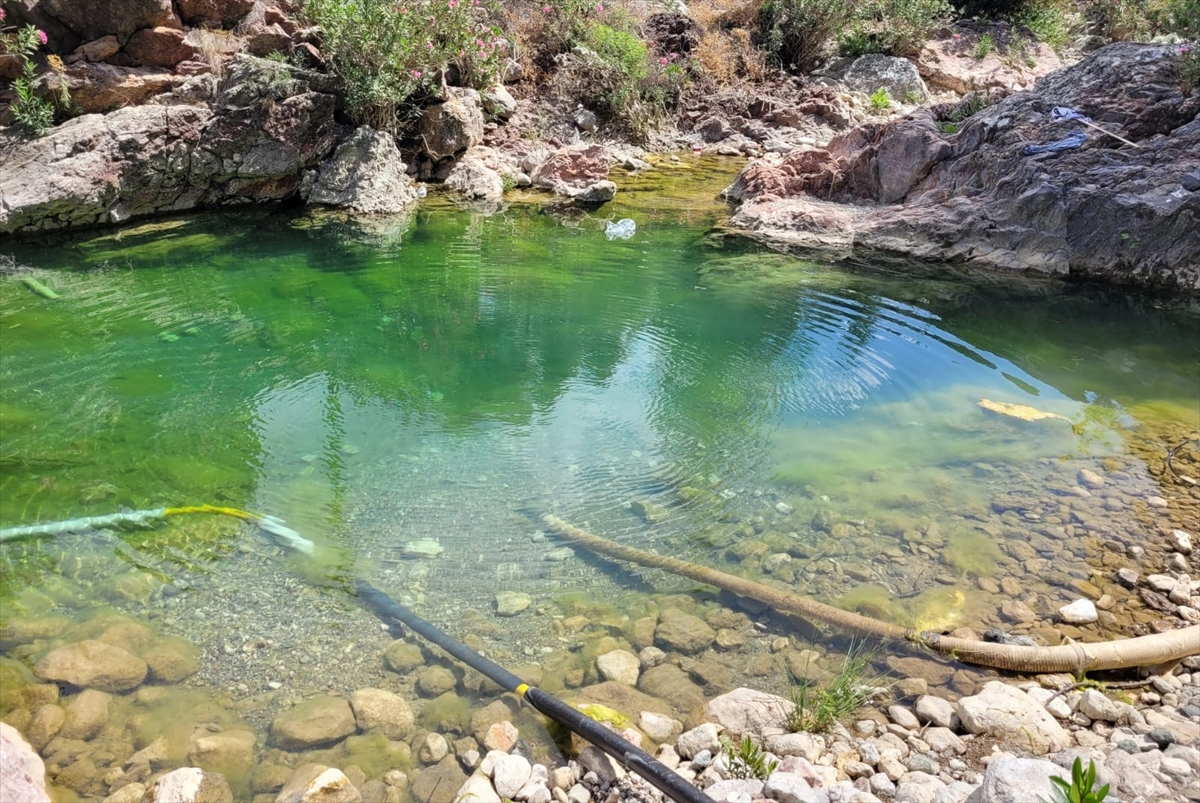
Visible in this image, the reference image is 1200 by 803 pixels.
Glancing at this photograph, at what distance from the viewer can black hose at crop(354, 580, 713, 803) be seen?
2.33m

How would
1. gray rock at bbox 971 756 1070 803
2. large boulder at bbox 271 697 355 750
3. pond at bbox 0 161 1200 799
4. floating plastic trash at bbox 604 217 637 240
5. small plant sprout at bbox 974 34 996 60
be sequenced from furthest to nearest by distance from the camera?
1. small plant sprout at bbox 974 34 996 60
2. floating plastic trash at bbox 604 217 637 240
3. pond at bbox 0 161 1200 799
4. large boulder at bbox 271 697 355 750
5. gray rock at bbox 971 756 1070 803

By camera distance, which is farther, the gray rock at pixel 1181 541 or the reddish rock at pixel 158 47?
the reddish rock at pixel 158 47

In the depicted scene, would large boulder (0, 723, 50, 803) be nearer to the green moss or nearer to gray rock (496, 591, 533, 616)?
gray rock (496, 591, 533, 616)

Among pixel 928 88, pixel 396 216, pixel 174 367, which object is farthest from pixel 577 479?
pixel 928 88

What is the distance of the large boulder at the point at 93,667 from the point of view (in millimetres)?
2994

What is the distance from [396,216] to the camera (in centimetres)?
1068

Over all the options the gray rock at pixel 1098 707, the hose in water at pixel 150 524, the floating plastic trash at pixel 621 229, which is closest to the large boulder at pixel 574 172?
the floating plastic trash at pixel 621 229

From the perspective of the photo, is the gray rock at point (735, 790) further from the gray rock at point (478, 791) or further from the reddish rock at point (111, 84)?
the reddish rock at point (111, 84)

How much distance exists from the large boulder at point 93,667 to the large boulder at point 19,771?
310 mm

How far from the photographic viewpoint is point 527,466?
4.70 metres

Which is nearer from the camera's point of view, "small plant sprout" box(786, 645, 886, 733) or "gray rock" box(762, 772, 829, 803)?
"gray rock" box(762, 772, 829, 803)

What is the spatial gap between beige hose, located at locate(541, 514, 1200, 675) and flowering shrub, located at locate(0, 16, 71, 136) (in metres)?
10.4

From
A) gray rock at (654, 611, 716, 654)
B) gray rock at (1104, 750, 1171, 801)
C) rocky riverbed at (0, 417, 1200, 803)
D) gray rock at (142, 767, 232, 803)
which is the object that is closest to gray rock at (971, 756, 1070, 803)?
rocky riverbed at (0, 417, 1200, 803)

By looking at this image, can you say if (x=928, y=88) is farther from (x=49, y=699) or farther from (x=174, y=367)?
(x=49, y=699)
